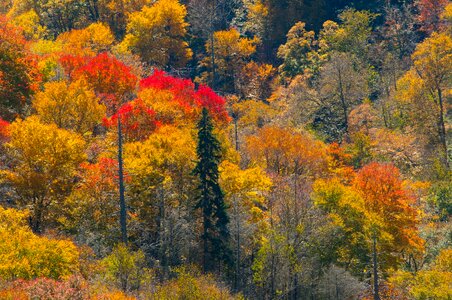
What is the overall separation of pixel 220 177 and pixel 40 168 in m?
13.1

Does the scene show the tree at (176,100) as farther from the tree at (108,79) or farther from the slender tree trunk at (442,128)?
the slender tree trunk at (442,128)

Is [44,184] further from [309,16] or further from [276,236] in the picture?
[309,16]

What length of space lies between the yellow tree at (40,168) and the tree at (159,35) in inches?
1672

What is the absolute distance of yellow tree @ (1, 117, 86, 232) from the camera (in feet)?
138

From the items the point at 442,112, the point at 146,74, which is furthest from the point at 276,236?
the point at 146,74

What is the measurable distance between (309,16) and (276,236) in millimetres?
62098

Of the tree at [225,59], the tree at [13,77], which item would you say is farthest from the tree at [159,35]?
the tree at [13,77]

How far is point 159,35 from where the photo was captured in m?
88.8

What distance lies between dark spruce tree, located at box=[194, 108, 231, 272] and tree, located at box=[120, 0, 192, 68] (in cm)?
4199

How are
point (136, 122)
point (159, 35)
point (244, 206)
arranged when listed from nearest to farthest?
1. point (244, 206)
2. point (136, 122)
3. point (159, 35)

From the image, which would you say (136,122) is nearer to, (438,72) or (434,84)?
(434,84)

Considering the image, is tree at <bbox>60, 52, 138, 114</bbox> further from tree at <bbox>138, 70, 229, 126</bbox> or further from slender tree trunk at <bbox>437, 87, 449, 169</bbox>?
slender tree trunk at <bbox>437, 87, 449, 169</bbox>

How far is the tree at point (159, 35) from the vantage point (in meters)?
87.2

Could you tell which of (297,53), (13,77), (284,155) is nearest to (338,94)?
(297,53)
